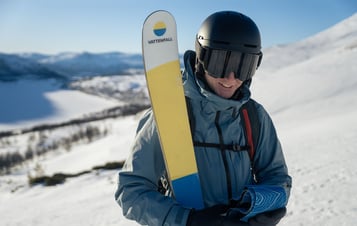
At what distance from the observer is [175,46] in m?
1.85

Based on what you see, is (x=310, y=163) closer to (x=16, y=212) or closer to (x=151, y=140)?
(x=151, y=140)

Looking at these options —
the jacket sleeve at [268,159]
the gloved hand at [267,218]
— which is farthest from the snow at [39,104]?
the gloved hand at [267,218]

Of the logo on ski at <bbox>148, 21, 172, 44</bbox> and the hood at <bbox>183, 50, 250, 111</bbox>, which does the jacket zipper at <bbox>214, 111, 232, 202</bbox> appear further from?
the logo on ski at <bbox>148, 21, 172, 44</bbox>

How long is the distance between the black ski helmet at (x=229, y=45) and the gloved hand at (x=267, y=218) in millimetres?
666

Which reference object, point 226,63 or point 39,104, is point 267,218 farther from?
point 39,104

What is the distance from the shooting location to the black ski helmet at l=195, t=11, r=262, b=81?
1562mm

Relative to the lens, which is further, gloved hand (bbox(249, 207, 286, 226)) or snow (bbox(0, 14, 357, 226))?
snow (bbox(0, 14, 357, 226))

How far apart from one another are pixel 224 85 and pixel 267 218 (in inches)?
26.1

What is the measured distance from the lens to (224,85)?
1.57 metres

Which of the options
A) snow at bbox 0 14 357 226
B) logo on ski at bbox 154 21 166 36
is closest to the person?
logo on ski at bbox 154 21 166 36

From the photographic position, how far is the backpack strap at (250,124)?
62.5 inches

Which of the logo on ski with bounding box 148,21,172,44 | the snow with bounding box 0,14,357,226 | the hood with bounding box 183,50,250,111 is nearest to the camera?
the hood with bounding box 183,50,250,111

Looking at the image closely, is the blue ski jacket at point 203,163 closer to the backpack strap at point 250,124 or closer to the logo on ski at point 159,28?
the backpack strap at point 250,124

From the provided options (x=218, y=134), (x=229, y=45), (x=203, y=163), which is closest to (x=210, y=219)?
(x=203, y=163)
